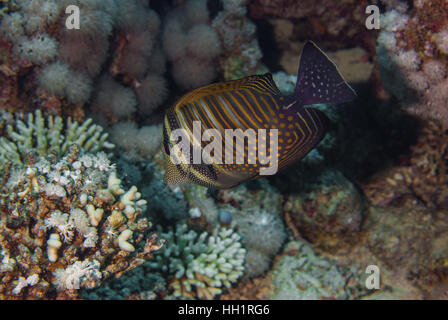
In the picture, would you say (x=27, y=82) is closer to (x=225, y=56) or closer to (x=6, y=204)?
(x=6, y=204)

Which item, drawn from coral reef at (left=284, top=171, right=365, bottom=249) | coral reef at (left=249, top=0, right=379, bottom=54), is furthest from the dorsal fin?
coral reef at (left=249, top=0, right=379, bottom=54)

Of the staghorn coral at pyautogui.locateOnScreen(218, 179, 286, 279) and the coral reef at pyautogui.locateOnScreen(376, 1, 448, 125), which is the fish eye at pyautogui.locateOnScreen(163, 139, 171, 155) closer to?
the staghorn coral at pyautogui.locateOnScreen(218, 179, 286, 279)

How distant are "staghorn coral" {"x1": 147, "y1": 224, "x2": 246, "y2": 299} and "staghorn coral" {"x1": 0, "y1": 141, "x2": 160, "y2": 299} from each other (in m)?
1.16

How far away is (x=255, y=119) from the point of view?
7.35ft

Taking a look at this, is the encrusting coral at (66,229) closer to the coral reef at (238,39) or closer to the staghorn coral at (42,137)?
the staghorn coral at (42,137)

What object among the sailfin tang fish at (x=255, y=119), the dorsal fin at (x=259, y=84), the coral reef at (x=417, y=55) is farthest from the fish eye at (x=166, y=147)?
the coral reef at (x=417, y=55)

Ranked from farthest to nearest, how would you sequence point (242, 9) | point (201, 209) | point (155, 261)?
1. point (242, 9)
2. point (201, 209)
3. point (155, 261)

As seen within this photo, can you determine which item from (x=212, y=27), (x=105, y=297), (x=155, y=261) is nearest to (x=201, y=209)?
(x=155, y=261)

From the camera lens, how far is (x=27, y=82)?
3.94 m

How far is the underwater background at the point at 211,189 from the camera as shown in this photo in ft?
9.01

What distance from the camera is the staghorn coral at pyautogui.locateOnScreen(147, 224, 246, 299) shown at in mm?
3818

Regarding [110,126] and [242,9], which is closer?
[110,126]

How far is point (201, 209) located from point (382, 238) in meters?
3.01

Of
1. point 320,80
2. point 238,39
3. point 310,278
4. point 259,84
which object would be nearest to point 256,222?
point 310,278
